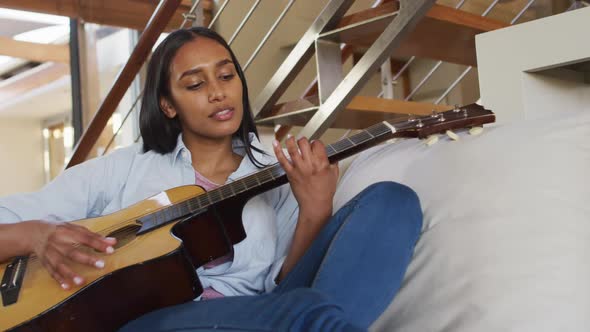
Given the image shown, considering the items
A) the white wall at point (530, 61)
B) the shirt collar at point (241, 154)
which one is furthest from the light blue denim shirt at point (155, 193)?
the white wall at point (530, 61)

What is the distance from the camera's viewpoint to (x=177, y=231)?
1.05m

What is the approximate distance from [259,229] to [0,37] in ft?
11.9

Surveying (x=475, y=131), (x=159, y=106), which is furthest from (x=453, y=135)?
(x=159, y=106)

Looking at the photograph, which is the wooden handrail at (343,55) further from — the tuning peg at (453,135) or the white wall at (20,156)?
the white wall at (20,156)

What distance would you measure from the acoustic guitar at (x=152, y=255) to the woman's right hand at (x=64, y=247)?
18 mm

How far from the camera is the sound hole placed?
1.05 meters

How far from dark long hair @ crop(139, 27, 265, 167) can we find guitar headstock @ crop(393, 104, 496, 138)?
1.21 ft

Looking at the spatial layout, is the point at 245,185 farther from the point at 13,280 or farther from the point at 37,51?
the point at 37,51

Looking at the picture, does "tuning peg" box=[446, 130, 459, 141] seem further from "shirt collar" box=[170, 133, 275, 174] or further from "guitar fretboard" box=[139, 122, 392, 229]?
"shirt collar" box=[170, 133, 275, 174]

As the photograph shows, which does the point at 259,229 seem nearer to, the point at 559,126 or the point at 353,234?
the point at 353,234

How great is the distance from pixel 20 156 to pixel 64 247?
15.6 feet

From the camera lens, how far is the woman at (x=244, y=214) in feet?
2.76

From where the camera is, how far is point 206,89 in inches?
48.1

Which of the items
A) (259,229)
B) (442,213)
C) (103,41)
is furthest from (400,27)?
(103,41)
